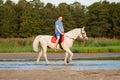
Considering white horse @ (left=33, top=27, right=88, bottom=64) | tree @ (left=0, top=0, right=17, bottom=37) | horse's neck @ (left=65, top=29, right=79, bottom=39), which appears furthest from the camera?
tree @ (left=0, top=0, right=17, bottom=37)

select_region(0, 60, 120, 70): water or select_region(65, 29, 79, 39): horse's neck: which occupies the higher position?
select_region(65, 29, 79, 39): horse's neck

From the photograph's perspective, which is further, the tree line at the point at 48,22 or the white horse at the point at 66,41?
the tree line at the point at 48,22

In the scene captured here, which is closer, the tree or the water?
the water

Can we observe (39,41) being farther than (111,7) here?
No

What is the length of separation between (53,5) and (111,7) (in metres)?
25.9

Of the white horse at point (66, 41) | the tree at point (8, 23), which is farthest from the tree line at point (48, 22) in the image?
the white horse at point (66, 41)

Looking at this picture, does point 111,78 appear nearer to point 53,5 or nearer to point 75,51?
point 75,51

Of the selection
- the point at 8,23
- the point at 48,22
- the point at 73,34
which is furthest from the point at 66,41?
the point at 48,22

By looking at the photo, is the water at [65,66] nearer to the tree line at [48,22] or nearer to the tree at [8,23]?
the tree line at [48,22]

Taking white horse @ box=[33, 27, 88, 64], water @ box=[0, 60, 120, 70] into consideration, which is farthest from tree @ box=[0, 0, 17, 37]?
water @ box=[0, 60, 120, 70]

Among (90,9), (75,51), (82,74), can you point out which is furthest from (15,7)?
(82,74)

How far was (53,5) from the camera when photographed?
97312 millimetres

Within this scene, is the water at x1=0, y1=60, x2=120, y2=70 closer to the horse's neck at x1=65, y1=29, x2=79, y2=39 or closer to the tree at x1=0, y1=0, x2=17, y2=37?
the horse's neck at x1=65, y1=29, x2=79, y2=39

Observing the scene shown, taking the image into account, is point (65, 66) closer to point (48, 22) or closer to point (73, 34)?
point (73, 34)
